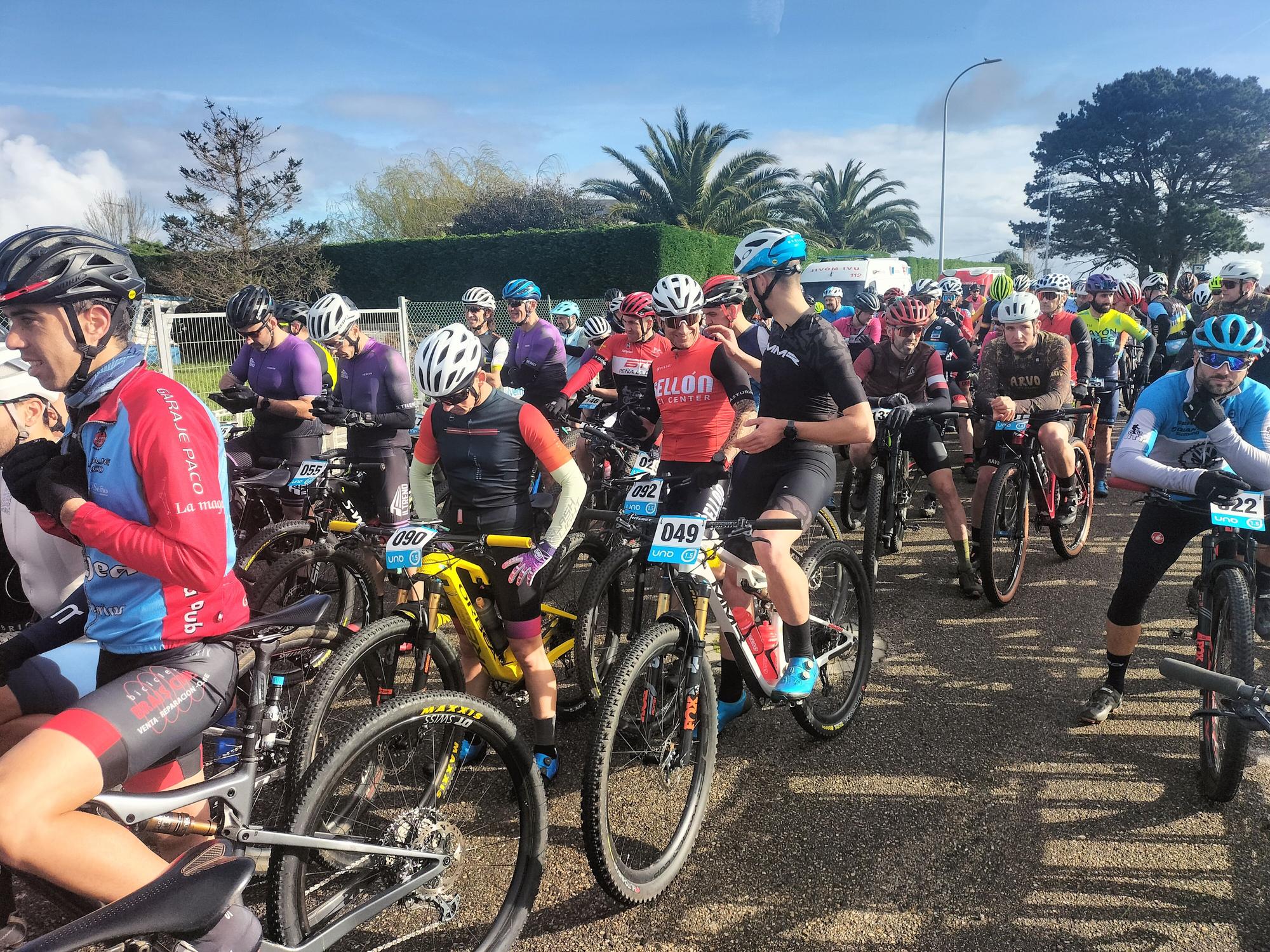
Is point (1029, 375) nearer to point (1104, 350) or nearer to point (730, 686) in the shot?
point (730, 686)

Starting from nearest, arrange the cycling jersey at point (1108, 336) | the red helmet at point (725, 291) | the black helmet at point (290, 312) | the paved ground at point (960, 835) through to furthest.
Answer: the paved ground at point (960, 835)
the red helmet at point (725, 291)
the black helmet at point (290, 312)
the cycling jersey at point (1108, 336)

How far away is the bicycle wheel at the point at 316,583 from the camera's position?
184 inches

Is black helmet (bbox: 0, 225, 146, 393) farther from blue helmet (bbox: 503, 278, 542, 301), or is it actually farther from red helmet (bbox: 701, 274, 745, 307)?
blue helmet (bbox: 503, 278, 542, 301)

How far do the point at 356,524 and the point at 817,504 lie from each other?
2.29 meters

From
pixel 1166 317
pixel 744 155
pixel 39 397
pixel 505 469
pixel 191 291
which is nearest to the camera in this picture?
pixel 39 397

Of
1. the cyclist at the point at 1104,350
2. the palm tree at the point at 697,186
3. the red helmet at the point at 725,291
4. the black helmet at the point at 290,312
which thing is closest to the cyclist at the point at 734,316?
the red helmet at the point at 725,291

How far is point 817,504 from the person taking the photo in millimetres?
3955

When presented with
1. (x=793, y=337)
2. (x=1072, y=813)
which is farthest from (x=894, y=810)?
(x=793, y=337)

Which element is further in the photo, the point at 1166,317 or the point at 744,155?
the point at 744,155

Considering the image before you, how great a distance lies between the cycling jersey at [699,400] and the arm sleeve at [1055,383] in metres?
2.75

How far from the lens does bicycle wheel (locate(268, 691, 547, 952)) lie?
2338 millimetres

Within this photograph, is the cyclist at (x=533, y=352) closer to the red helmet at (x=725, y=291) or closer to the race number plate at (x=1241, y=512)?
the red helmet at (x=725, y=291)

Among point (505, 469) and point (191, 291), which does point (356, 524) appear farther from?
point (191, 291)

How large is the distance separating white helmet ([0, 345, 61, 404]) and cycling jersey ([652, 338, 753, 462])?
3213mm
